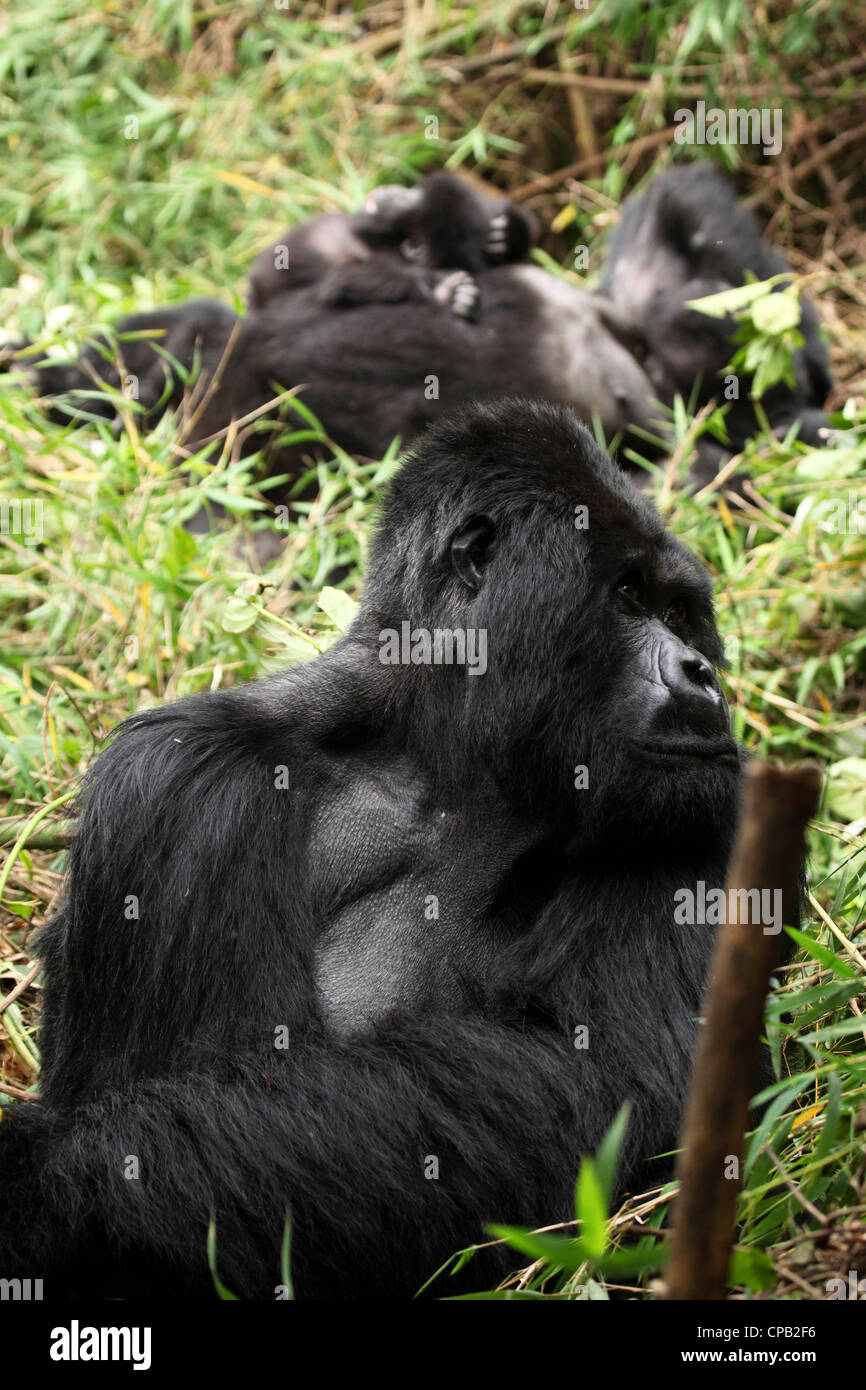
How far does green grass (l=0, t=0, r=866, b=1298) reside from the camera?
8.73 ft

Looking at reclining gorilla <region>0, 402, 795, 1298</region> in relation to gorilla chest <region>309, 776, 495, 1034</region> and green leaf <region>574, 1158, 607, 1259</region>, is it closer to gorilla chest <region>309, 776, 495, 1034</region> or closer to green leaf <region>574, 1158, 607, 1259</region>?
gorilla chest <region>309, 776, 495, 1034</region>

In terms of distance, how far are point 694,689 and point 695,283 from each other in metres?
3.90

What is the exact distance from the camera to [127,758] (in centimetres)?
Result: 268

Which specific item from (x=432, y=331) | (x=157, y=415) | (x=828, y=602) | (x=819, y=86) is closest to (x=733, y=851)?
(x=828, y=602)

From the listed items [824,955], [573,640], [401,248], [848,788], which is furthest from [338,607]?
[401,248]

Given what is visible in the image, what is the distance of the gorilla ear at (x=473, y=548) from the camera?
9.21ft

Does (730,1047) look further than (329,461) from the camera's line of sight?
No

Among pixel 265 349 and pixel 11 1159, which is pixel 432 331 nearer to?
pixel 265 349

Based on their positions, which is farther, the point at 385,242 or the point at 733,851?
the point at 385,242

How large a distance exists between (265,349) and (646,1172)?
421cm

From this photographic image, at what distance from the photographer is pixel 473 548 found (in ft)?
9.26

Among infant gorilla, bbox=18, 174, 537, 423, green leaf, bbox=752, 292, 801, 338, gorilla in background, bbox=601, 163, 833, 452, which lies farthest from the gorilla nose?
infant gorilla, bbox=18, 174, 537, 423

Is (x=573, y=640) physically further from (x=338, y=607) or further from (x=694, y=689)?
(x=338, y=607)

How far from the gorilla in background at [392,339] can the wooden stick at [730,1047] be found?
14.0ft
